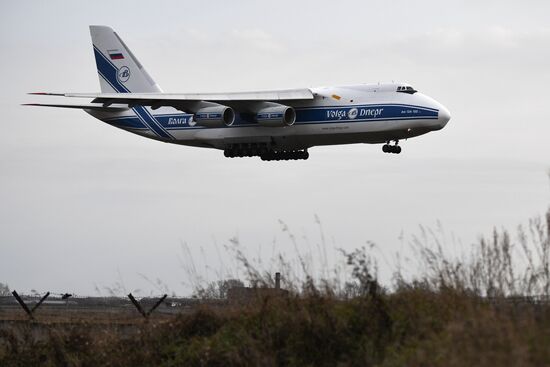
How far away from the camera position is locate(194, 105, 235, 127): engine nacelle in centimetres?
4541

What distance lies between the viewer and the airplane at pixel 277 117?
138 feet

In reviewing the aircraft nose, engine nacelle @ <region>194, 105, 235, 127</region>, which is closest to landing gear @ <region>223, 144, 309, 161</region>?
engine nacelle @ <region>194, 105, 235, 127</region>

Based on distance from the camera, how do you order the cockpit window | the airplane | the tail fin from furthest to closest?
the tail fin → the cockpit window → the airplane

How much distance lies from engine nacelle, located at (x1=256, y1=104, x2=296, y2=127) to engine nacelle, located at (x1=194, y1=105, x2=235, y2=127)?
122 cm

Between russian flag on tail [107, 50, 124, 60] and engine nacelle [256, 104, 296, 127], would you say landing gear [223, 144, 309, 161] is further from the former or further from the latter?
russian flag on tail [107, 50, 124, 60]

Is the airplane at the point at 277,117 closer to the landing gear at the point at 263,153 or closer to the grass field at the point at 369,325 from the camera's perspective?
the landing gear at the point at 263,153

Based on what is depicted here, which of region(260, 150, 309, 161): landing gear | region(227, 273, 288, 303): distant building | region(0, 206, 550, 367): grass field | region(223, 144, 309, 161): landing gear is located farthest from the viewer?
region(260, 150, 309, 161): landing gear

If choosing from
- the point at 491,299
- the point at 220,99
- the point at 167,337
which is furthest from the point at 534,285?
the point at 220,99

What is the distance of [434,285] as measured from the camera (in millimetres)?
13891

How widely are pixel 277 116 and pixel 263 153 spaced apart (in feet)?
7.85

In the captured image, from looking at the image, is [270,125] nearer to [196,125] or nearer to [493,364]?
[196,125]

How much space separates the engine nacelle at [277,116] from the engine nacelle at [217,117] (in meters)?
1.22

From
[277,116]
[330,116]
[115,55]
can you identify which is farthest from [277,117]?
[115,55]

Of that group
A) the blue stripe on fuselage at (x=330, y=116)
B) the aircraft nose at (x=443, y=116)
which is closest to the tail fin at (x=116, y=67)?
the blue stripe on fuselage at (x=330, y=116)
